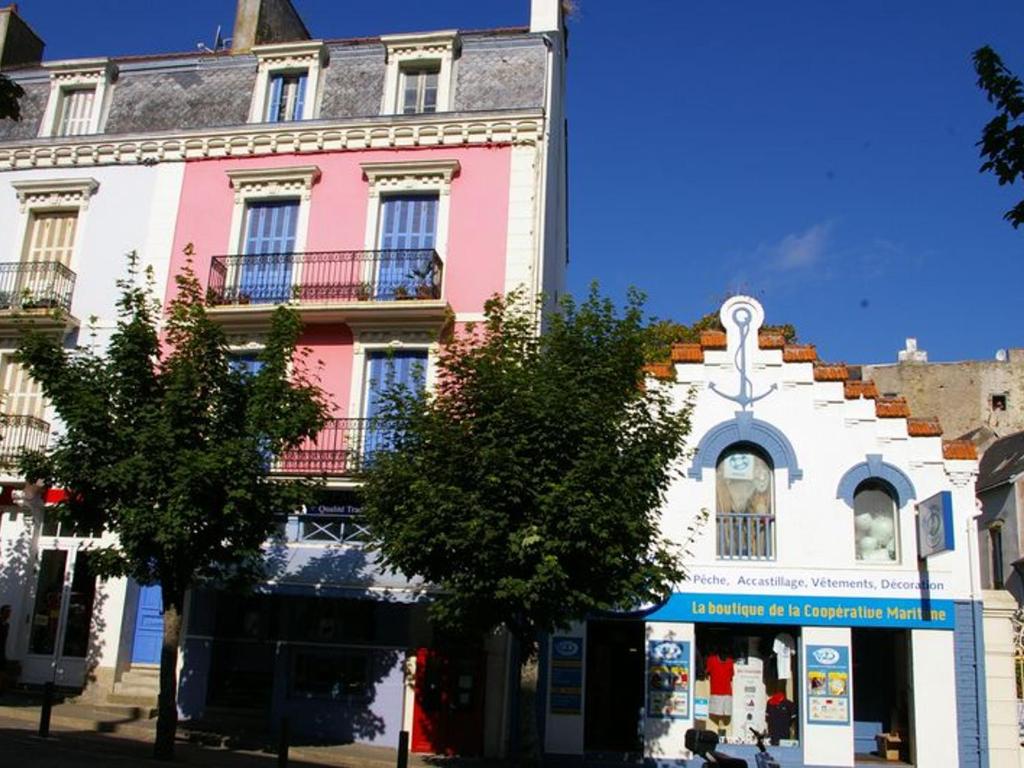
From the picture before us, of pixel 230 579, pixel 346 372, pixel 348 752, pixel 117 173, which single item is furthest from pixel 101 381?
pixel 117 173

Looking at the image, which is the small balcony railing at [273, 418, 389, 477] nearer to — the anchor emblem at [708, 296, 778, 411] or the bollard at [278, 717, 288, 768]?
the bollard at [278, 717, 288, 768]

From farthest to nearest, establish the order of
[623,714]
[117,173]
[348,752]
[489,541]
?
[117,173] < [623,714] < [348,752] < [489,541]

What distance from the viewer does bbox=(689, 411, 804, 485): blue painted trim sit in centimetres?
1700

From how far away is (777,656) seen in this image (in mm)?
16531

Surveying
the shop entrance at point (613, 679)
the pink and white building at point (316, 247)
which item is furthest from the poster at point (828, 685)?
the pink and white building at point (316, 247)

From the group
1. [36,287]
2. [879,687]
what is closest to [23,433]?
[36,287]

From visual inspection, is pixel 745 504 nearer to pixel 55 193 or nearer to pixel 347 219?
pixel 347 219

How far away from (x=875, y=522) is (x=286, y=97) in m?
14.0

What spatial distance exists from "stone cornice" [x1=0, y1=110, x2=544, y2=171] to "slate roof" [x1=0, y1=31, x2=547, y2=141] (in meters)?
0.31

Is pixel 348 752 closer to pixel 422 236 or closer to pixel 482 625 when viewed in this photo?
pixel 482 625

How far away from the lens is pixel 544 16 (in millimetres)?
21219

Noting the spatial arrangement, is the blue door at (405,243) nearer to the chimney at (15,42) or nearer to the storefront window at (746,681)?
the storefront window at (746,681)

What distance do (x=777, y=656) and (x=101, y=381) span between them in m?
11.0

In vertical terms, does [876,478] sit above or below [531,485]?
above
